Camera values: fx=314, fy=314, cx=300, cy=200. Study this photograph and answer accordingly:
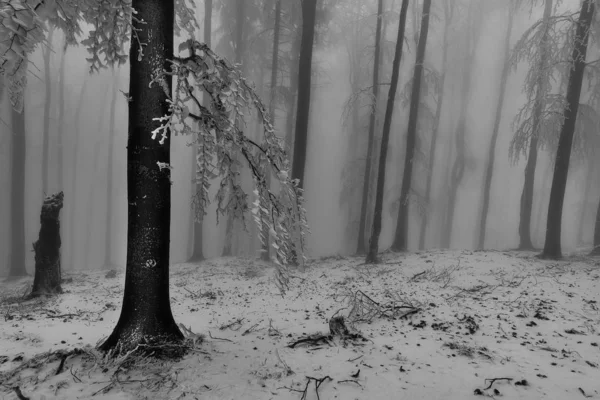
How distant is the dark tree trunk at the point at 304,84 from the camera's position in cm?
1056

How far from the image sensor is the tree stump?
6988mm

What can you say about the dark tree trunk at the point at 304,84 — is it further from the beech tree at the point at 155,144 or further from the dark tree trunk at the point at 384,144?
the beech tree at the point at 155,144

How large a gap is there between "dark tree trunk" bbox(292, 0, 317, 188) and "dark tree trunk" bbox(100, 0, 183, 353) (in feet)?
23.9

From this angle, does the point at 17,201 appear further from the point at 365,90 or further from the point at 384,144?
the point at 384,144

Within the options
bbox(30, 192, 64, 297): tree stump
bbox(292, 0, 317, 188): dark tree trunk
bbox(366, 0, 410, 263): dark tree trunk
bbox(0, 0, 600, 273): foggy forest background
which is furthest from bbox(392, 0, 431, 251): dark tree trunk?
bbox(30, 192, 64, 297): tree stump

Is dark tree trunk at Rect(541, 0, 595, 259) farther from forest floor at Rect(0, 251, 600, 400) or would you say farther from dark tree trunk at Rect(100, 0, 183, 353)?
dark tree trunk at Rect(100, 0, 183, 353)

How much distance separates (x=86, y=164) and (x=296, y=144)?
3315 cm

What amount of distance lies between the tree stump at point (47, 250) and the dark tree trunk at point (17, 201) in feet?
27.8

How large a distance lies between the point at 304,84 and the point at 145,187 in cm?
830

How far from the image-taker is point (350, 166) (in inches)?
755

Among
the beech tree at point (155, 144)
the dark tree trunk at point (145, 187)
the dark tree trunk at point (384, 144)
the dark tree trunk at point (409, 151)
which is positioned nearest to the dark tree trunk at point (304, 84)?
the dark tree trunk at point (384, 144)

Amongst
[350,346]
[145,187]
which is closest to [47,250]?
[145,187]

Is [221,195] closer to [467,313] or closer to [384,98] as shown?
[467,313]

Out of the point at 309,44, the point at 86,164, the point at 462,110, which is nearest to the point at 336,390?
the point at 309,44
